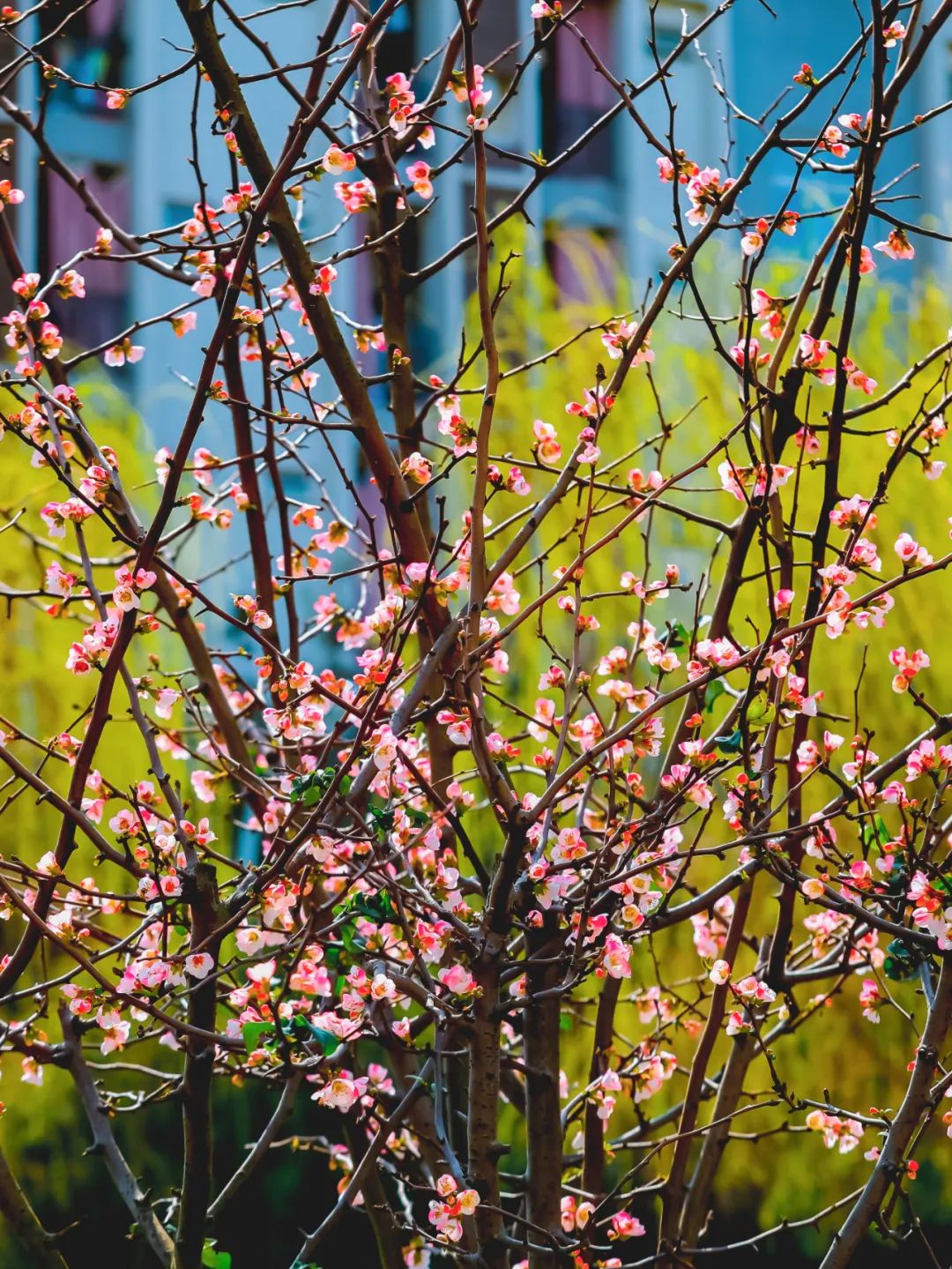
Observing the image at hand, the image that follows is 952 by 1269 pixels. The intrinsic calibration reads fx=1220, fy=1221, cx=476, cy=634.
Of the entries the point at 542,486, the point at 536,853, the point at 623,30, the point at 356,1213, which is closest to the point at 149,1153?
the point at 356,1213

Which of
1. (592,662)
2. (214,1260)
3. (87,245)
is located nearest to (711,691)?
(214,1260)

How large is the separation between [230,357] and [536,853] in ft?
2.35

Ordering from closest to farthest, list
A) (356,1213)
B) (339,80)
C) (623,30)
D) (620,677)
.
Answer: (339,80)
(620,677)
(356,1213)
(623,30)

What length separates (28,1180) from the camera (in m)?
2.68

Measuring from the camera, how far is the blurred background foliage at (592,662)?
271 centimetres

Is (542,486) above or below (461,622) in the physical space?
above

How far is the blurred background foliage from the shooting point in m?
2.71

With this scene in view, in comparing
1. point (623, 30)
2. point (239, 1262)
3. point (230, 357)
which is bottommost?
point (239, 1262)

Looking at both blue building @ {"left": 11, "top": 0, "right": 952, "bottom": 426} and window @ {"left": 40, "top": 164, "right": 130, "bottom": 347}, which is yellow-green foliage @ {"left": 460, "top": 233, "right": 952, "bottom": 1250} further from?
window @ {"left": 40, "top": 164, "right": 130, "bottom": 347}

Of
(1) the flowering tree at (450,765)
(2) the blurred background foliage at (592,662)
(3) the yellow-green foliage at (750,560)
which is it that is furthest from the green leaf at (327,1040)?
(3) the yellow-green foliage at (750,560)

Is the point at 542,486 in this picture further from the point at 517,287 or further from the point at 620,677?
the point at 620,677

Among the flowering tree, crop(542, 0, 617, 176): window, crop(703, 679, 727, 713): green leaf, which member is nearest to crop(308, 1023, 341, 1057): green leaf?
the flowering tree

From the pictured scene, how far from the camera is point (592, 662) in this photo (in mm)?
3260

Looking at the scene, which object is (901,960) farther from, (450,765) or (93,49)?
(93,49)
